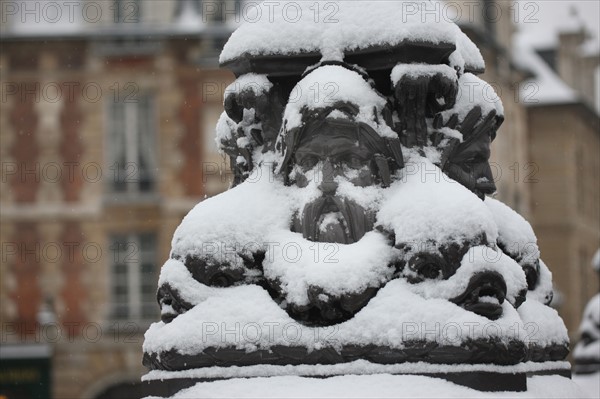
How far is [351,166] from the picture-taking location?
5.02m

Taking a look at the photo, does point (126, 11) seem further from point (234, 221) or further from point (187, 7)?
point (234, 221)

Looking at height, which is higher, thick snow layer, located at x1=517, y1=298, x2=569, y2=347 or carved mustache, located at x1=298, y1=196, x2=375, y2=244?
carved mustache, located at x1=298, y1=196, x2=375, y2=244

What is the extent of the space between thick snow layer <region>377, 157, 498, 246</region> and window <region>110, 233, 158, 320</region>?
22.9 m

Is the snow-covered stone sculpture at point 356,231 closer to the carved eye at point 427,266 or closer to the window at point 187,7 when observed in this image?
the carved eye at point 427,266

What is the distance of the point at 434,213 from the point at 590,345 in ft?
13.0

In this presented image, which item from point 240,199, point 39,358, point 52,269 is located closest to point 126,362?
point 52,269

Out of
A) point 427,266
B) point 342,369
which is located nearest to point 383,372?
point 342,369

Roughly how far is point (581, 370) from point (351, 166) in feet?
12.2

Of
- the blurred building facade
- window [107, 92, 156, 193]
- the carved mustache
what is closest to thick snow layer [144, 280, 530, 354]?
the carved mustache

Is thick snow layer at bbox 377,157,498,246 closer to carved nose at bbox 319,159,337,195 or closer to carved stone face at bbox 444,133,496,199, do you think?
carved nose at bbox 319,159,337,195

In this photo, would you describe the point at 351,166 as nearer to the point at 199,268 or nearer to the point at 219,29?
the point at 199,268

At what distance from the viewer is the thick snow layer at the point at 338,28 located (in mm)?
5066

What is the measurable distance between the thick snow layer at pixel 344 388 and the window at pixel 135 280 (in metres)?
23.0

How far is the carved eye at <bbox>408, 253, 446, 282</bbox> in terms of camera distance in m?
4.68
